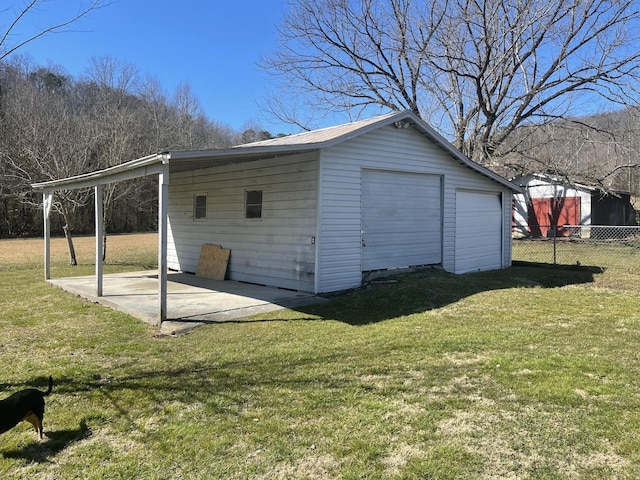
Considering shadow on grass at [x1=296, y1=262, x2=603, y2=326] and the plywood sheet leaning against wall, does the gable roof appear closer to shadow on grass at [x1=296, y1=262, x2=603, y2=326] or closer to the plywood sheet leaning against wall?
the plywood sheet leaning against wall

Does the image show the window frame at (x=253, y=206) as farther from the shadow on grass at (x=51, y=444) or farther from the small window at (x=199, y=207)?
the shadow on grass at (x=51, y=444)

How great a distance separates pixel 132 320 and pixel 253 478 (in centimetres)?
464

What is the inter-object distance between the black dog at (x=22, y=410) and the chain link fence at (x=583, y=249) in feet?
37.3

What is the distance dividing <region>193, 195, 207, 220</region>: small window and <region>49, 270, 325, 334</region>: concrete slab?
1.69 metres

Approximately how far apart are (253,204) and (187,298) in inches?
106

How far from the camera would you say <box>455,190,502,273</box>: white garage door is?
37.1 ft

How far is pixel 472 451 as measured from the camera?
281 centimetres

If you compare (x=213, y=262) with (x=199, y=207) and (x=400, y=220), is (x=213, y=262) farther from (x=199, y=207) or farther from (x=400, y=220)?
(x=400, y=220)

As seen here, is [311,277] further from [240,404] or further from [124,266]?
[124,266]

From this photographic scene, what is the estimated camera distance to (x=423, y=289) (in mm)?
8523

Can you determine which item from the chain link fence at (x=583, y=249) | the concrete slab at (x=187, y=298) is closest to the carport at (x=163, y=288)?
the concrete slab at (x=187, y=298)

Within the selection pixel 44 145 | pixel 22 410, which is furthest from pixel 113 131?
pixel 22 410

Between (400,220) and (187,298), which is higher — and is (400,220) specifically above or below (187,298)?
above

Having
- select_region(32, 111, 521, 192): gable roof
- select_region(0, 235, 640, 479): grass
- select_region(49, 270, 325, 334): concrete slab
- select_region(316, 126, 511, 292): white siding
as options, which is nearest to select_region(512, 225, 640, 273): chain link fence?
select_region(32, 111, 521, 192): gable roof
